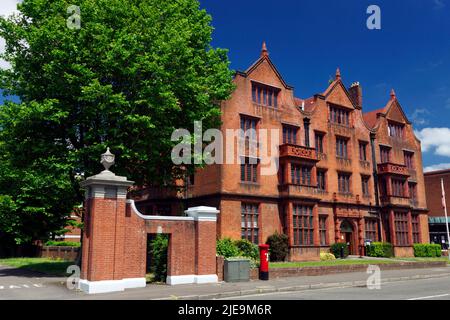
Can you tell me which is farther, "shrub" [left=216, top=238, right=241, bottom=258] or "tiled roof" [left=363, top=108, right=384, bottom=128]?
"tiled roof" [left=363, top=108, right=384, bottom=128]

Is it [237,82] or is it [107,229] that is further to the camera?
[237,82]

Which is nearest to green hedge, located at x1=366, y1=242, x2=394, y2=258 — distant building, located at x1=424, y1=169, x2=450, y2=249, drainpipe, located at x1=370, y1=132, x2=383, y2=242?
drainpipe, located at x1=370, y1=132, x2=383, y2=242

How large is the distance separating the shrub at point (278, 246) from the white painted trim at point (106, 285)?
15.0 metres

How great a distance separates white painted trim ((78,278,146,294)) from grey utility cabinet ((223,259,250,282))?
416cm

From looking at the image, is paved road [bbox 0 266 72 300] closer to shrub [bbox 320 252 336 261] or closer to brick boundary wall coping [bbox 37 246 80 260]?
brick boundary wall coping [bbox 37 246 80 260]

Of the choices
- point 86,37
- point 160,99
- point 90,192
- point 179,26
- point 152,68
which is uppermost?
point 179,26

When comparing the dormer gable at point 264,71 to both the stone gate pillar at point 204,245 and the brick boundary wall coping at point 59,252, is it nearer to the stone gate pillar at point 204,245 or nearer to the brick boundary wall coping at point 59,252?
the stone gate pillar at point 204,245

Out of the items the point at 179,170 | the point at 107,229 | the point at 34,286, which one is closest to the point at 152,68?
the point at 179,170

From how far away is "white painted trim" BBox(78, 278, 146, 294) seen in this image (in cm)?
1434

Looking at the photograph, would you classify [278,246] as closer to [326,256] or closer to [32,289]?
[326,256]

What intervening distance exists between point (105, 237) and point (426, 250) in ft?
114

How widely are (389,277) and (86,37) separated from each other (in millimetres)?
19089

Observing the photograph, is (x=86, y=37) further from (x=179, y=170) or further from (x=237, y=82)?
(x=237, y=82)

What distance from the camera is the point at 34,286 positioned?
56.0 feet
